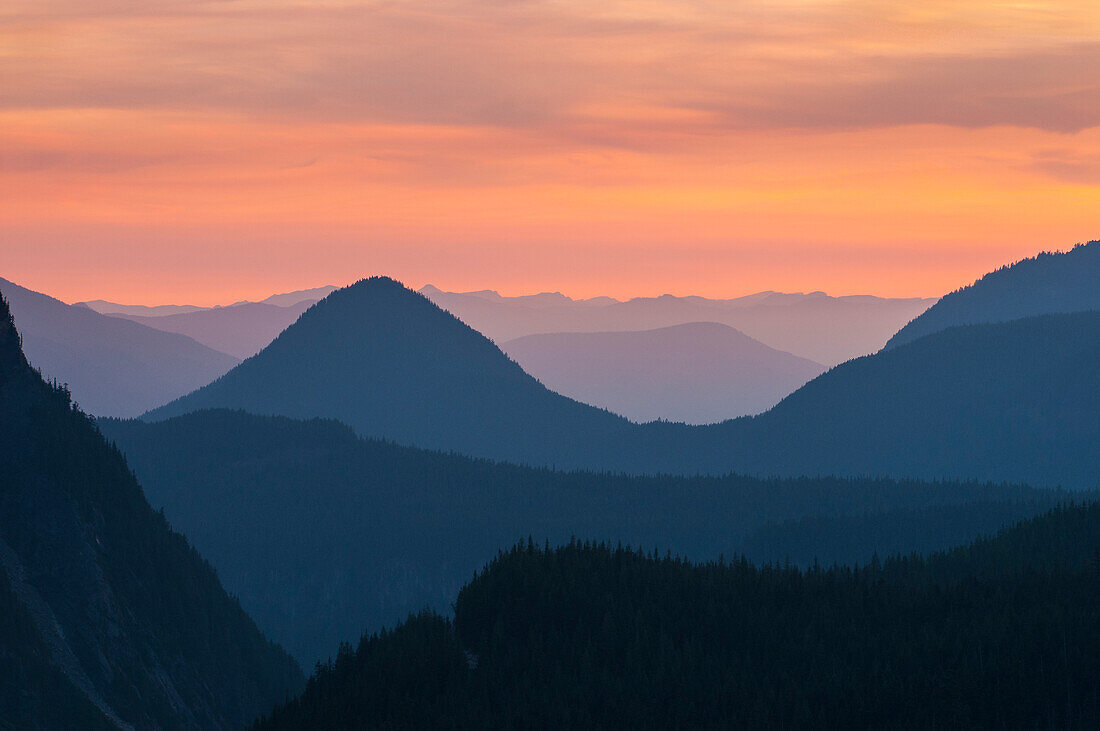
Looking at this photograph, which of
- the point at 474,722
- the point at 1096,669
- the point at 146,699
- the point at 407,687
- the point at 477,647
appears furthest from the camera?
the point at 146,699

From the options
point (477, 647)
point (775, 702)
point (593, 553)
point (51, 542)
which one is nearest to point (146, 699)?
point (51, 542)

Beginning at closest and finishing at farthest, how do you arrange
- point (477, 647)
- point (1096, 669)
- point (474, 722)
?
1. point (1096, 669)
2. point (474, 722)
3. point (477, 647)

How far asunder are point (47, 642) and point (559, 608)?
61.6 metres

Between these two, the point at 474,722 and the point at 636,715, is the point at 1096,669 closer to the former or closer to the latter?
the point at 636,715

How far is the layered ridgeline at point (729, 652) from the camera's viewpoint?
140 m

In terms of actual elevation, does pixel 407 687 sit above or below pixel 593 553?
below

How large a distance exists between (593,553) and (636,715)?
52.2 m

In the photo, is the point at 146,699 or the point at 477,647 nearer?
the point at 477,647

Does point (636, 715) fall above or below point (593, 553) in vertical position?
below

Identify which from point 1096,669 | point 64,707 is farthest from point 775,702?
point 64,707

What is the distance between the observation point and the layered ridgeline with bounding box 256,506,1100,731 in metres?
140

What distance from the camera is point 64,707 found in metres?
166

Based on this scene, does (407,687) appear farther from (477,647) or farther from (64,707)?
(64,707)

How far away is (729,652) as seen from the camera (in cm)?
16588
